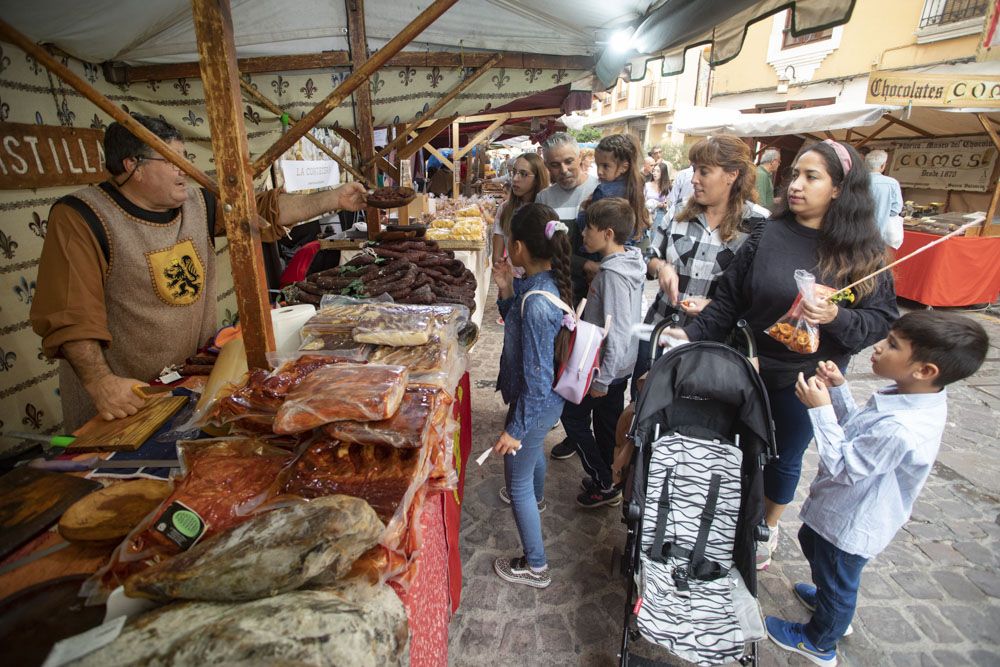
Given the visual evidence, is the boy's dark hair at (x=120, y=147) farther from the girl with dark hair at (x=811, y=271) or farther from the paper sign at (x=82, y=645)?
the girl with dark hair at (x=811, y=271)

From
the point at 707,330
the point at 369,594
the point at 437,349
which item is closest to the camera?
the point at 369,594

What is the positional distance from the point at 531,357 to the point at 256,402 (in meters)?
1.37

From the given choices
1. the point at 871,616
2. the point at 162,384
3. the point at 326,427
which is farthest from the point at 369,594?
the point at 871,616

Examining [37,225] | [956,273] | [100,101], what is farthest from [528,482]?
[956,273]

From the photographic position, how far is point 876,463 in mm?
2072

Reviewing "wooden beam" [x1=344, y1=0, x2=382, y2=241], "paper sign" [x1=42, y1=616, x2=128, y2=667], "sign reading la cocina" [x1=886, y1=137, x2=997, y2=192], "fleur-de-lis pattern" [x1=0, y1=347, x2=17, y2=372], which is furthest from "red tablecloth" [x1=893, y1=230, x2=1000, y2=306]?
"fleur-de-lis pattern" [x1=0, y1=347, x2=17, y2=372]

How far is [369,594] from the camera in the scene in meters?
0.94

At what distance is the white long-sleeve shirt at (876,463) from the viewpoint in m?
2.05

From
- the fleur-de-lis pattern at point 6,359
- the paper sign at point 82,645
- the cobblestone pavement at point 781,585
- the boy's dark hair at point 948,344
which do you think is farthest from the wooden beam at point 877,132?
the fleur-de-lis pattern at point 6,359

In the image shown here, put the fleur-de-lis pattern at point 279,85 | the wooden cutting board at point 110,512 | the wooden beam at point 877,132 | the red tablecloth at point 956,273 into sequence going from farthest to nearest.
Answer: the wooden beam at point 877,132 → the red tablecloth at point 956,273 → the fleur-de-lis pattern at point 279,85 → the wooden cutting board at point 110,512

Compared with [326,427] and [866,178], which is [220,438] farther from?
[866,178]

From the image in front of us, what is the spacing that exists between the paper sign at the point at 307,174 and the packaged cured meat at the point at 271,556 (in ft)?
19.4

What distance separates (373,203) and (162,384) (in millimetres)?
1559

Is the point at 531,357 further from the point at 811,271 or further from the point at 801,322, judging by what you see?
the point at 811,271
